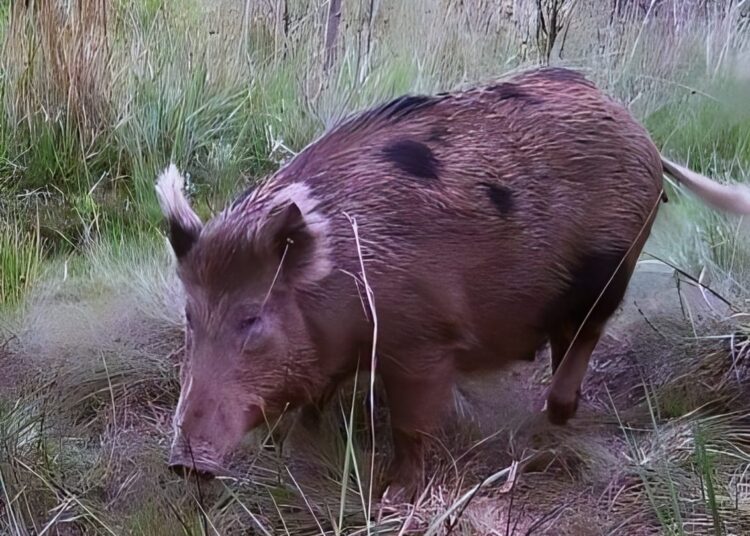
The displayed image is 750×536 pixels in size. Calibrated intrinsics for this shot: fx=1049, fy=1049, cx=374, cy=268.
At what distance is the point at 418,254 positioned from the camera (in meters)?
1.63

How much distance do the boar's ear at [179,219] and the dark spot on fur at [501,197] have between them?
0.46 metres

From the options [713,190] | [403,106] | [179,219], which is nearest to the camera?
[179,219]

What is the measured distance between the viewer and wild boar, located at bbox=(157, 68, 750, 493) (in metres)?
1.57

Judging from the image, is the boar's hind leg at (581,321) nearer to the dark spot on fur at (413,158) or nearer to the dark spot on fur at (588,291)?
the dark spot on fur at (588,291)

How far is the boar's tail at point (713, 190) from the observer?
1.83m

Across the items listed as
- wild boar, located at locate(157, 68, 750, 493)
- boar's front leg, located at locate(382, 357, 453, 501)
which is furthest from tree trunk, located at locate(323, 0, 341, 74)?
boar's front leg, located at locate(382, 357, 453, 501)

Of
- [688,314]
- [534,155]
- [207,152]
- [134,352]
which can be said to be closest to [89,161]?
[207,152]

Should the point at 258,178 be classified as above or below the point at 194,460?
above

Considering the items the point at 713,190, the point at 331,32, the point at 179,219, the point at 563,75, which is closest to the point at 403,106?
the point at 331,32

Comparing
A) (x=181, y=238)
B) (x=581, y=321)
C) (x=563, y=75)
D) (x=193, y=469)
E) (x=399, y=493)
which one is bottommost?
(x=399, y=493)

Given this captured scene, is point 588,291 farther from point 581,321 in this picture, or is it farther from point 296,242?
point 296,242

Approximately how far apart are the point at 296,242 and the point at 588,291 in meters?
0.53

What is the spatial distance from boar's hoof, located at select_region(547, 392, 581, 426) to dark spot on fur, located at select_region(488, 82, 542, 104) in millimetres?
506

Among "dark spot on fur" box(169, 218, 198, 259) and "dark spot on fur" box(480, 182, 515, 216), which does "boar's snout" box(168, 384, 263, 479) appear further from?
"dark spot on fur" box(480, 182, 515, 216)
